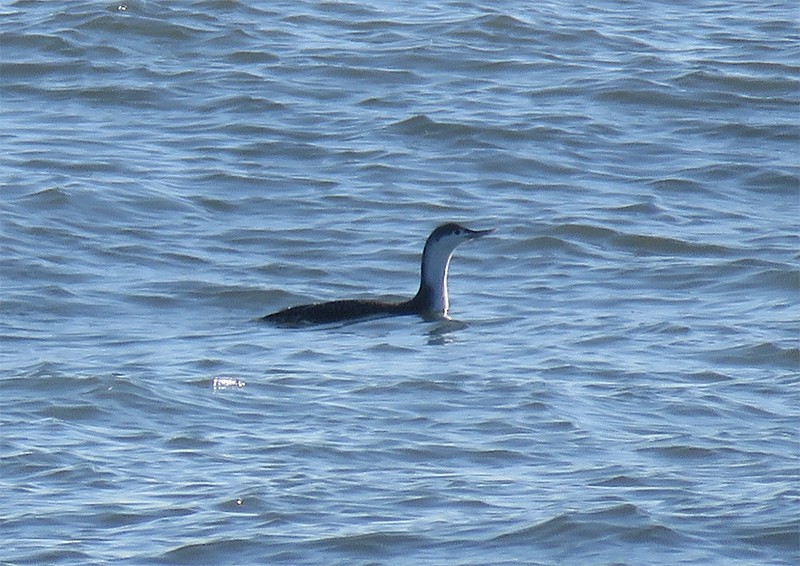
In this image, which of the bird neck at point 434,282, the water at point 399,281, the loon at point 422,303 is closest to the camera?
the water at point 399,281

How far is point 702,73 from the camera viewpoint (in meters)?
16.8

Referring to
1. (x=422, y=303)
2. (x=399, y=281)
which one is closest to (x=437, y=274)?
(x=422, y=303)

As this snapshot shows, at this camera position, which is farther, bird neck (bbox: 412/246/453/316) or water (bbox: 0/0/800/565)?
bird neck (bbox: 412/246/453/316)

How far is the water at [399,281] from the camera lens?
24.4 feet

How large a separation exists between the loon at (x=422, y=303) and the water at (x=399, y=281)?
12cm

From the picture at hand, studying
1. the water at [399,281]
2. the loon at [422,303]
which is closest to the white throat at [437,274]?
the loon at [422,303]

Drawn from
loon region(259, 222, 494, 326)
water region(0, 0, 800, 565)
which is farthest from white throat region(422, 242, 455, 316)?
water region(0, 0, 800, 565)

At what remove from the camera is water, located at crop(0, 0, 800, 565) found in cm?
744

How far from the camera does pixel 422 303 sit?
11.6m

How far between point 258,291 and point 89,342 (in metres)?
1.59

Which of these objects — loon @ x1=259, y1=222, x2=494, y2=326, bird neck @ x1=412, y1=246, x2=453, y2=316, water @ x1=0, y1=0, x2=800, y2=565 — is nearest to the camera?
water @ x1=0, y1=0, x2=800, y2=565

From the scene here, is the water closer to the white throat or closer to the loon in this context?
the loon

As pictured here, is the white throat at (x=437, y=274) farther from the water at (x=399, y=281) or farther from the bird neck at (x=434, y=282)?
the water at (x=399, y=281)

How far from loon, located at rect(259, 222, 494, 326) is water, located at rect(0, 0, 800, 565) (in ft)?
0.38
